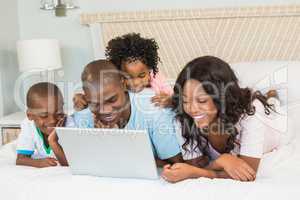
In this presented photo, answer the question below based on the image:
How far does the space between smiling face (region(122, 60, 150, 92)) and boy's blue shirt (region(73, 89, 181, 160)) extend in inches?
7.1

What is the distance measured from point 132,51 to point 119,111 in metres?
0.53

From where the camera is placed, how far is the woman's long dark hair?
118 cm

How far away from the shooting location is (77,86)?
8.70 ft

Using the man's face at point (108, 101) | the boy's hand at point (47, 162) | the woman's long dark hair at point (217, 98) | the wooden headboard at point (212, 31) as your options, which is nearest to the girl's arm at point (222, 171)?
the woman's long dark hair at point (217, 98)

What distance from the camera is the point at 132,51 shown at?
1.74 metres

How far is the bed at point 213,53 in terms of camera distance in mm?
1045

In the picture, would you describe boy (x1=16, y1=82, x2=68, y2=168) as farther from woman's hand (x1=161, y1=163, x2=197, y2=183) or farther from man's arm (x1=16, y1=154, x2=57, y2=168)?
woman's hand (x1=161, y1=163, x2=197, y2=183)

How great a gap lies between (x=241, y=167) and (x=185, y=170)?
152 mm

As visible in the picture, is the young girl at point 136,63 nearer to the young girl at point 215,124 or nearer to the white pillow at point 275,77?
the young girl at point 215,124

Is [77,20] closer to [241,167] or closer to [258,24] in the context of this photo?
[258,24]

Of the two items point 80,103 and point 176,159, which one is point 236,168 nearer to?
point 176,159

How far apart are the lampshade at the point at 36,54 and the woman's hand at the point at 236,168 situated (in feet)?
5.29

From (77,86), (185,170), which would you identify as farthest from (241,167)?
(77,86)

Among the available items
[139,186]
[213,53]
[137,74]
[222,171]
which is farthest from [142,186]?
[213,53]
